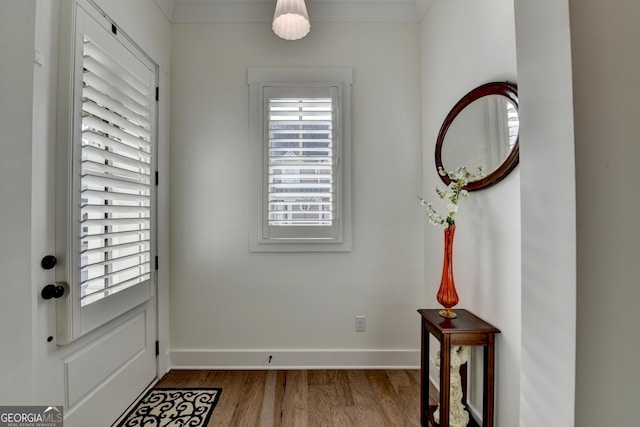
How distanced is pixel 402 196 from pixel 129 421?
2.42 meters

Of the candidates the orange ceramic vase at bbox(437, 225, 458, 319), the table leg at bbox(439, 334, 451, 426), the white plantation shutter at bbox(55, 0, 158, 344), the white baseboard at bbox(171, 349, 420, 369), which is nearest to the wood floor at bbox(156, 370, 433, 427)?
the white baseboard at bbox(171, 349, 420, 369)

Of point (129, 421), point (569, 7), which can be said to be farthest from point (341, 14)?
point (129, 421)

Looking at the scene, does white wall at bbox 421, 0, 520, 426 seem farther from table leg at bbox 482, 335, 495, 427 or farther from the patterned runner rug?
the patterned runner rug

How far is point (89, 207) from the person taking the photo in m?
1.56

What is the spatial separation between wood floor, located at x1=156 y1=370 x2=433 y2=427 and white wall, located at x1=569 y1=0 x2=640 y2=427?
5.06 ft

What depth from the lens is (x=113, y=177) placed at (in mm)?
1756

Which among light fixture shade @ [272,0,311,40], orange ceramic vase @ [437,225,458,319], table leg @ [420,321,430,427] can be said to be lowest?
table leg @ [420,321,430,427]

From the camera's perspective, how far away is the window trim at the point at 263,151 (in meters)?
2.50

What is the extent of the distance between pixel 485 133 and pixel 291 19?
142cm

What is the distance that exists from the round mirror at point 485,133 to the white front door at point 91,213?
2.03m

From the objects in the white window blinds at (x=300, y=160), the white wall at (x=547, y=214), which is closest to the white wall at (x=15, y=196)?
the white wall at (x=547, y=214)

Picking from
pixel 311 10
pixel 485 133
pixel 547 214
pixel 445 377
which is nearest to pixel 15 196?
pixel 547 214

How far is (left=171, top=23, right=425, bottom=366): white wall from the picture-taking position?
2504mm

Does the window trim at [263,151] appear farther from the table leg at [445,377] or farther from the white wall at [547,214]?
the white wall at [547,214]
